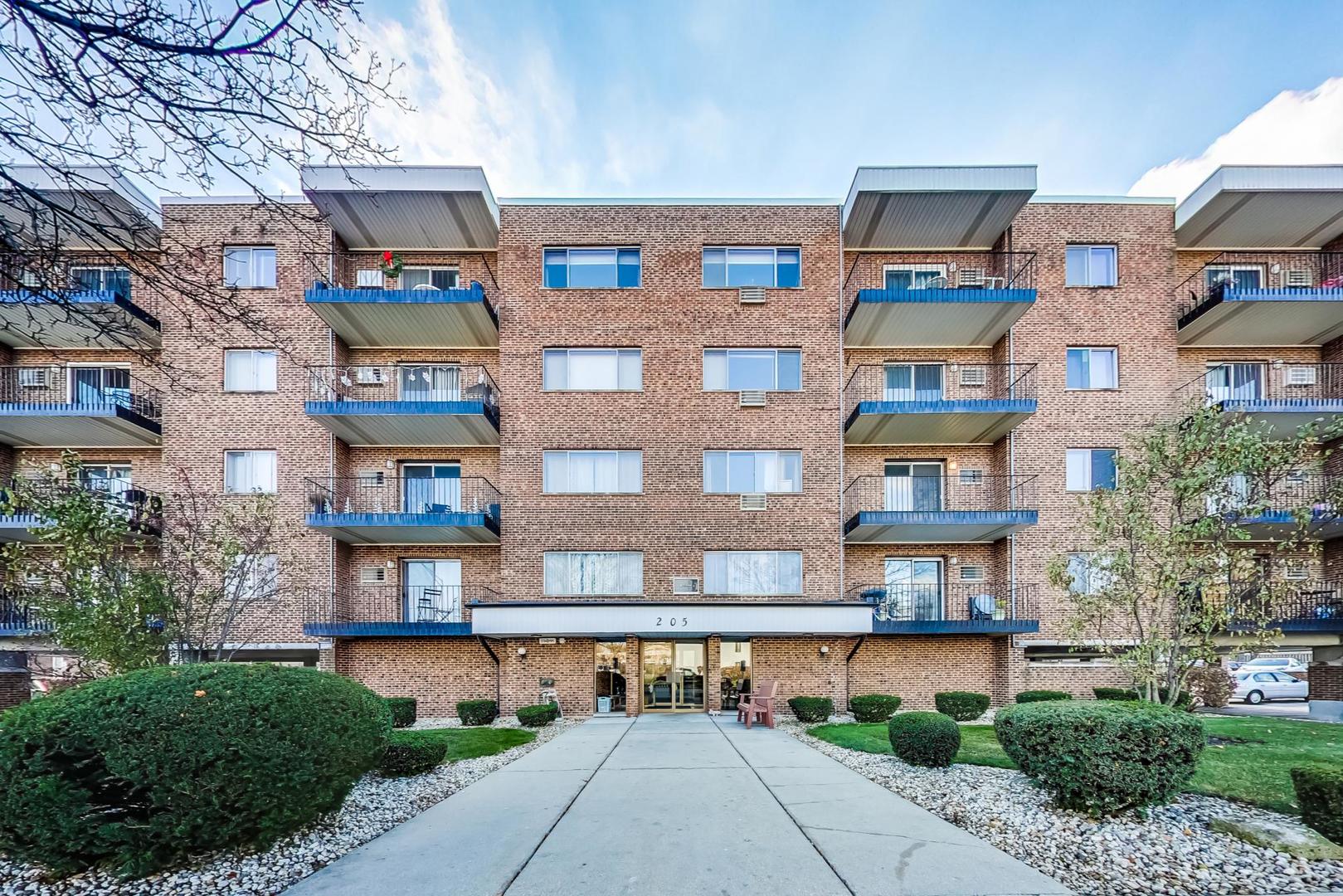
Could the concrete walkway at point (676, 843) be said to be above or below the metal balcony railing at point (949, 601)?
below

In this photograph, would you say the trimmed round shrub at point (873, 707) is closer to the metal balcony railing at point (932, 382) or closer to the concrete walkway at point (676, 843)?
the concrete walkway at point (676, 843)

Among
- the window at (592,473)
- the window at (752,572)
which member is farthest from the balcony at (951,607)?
the window at (592,473)

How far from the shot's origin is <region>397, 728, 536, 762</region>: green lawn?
10891 millimetres

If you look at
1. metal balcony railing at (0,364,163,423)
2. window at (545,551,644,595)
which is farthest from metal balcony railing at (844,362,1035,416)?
metal balcony railing at (0,364,163,423)

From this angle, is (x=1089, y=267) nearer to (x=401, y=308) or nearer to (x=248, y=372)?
(x=401, y=308)

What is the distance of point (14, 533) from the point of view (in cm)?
1697

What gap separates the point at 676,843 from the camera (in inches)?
243

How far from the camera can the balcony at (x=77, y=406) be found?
16.2 metres

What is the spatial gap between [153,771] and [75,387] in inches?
709

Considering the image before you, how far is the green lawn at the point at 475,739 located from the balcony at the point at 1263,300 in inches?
772

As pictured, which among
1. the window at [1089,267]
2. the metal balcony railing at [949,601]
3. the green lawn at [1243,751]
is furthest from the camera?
the window at [1089,267]

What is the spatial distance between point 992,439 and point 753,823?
46.3 ft

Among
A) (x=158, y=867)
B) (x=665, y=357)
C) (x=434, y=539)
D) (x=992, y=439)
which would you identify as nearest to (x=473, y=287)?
(x=665, y=357)

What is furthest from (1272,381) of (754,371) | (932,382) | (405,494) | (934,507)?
(405,494)
